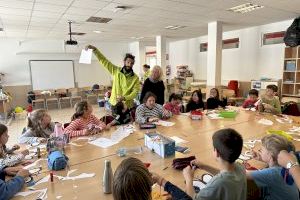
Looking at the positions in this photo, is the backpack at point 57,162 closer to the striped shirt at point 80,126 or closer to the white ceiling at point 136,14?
the striped shirt at point 80,126

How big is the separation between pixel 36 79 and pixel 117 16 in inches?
216

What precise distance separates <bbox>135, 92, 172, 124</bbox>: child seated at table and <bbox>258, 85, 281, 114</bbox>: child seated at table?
1.67 m

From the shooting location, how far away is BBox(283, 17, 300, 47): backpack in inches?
206

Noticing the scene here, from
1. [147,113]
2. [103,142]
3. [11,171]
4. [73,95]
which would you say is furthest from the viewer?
[73,95]

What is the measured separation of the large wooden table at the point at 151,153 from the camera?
1.50 meters

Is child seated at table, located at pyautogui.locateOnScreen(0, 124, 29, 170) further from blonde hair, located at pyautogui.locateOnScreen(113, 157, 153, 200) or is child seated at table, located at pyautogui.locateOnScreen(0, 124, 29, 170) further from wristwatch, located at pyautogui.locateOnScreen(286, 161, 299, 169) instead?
wristwatch, located at pyautogui.locateOnScreen(286, 161, 299, 169)

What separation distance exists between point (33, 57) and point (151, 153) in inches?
339

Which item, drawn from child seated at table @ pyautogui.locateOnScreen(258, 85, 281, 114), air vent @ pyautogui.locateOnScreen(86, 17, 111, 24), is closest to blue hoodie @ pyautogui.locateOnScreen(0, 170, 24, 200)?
child seated at table @ pyautogui.locateOnScreen(258, 85, 281, 114)

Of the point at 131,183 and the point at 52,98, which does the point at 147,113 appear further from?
the point at 52,98

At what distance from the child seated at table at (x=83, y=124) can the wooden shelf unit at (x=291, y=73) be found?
17.5 feet

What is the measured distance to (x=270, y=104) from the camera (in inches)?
156

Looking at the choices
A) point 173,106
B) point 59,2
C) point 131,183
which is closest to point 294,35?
point 173,106

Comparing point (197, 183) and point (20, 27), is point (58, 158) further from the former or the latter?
point (20, 27)

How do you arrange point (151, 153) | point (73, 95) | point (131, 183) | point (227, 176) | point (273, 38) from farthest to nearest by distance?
point (73, 95) → point (273, 38) → point (151, 153) → point (227, 176) → point (131, 183)
